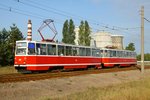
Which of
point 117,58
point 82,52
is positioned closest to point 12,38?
point 117,58

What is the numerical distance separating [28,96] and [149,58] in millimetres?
90998

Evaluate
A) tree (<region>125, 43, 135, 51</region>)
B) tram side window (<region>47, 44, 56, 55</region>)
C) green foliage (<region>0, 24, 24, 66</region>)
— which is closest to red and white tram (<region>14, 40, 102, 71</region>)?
tram side window (<region>47, 44, 56, 55</region>)

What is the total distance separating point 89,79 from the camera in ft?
83.4

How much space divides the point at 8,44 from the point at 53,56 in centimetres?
2478

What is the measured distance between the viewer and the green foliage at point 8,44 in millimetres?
50094

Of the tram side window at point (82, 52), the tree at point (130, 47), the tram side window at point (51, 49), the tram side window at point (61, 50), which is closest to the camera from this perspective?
the tram side window at point (51, 49)

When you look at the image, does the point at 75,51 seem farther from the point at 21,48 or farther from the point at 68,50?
the point at 21,48

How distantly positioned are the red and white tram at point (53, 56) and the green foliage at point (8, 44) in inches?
634

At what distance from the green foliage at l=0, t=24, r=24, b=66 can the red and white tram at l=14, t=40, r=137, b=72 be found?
52.8 feet

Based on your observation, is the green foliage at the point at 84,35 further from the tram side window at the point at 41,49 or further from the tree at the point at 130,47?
the tram side window at the point at 41,49

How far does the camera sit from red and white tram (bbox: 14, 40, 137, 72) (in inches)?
1030

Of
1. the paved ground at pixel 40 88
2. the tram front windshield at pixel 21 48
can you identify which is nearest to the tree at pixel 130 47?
the tram front windshield at pixel 21 48

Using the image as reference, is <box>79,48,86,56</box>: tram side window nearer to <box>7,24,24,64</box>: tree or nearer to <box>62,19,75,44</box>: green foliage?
<box>7,24,24,64</box>: tree

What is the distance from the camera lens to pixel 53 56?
93.1 feet
